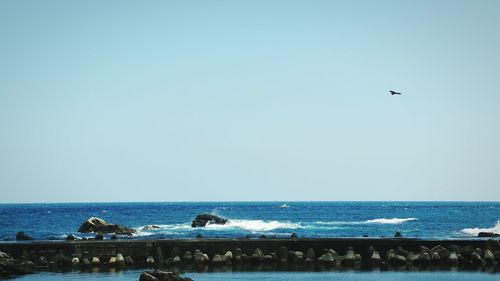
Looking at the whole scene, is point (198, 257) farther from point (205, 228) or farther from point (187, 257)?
point (205, 228)

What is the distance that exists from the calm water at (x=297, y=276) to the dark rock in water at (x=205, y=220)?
57.6 meters

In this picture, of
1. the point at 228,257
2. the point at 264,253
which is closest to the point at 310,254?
the point at 264,253

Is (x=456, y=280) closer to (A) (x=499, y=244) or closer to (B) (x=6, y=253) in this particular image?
(A) (x=499, y=244)

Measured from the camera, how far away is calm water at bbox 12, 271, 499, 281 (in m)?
34.8

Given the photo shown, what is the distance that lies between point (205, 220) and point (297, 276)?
200 ft

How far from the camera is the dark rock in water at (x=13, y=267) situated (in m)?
36.6

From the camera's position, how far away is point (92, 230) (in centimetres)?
8425

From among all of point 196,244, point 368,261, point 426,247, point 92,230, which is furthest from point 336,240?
point 92,230

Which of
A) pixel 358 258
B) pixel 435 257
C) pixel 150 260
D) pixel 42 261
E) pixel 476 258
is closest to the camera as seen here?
pixel 42 261

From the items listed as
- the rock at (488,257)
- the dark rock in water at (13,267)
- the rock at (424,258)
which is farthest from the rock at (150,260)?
the rock at (488,257)

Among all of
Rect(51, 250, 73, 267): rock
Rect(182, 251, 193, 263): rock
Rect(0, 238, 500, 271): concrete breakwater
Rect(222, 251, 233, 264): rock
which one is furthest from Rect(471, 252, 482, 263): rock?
Rect(51, 250, 73, 267): rock

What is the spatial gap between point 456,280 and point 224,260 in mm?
12659

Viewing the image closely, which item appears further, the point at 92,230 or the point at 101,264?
the point at 92,230

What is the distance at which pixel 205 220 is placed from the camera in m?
96.3
